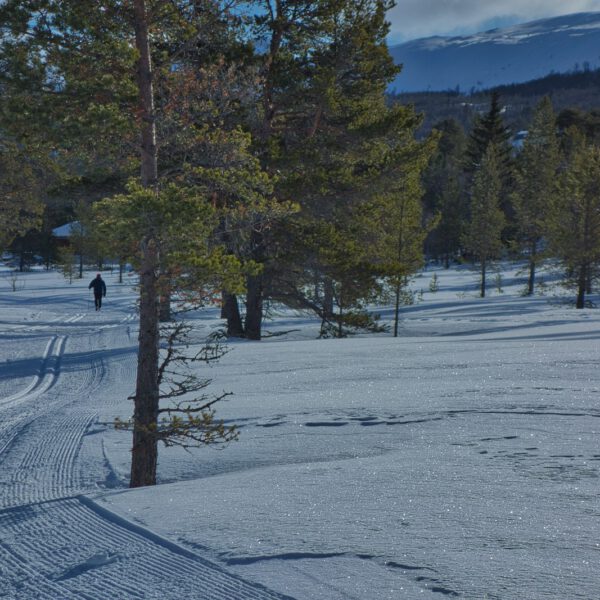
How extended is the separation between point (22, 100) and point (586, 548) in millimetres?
5901

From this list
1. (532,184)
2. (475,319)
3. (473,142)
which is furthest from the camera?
(473,142)

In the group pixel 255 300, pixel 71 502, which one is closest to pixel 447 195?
pixel 255 300

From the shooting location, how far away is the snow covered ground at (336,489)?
3.03 m

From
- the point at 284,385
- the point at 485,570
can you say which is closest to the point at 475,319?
the point at 284,385

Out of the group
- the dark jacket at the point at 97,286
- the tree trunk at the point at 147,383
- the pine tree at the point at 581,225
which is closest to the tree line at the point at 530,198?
the pine tree at the point at 581,225

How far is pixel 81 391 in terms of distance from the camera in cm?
1171

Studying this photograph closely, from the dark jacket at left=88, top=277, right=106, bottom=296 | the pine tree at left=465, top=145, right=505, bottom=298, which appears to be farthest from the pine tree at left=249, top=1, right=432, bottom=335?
the pine tree at left=465, top=145, right=505, bottom=298

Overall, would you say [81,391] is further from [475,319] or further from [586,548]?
[475,319]

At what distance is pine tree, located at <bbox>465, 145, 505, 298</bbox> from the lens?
4019 centimetres

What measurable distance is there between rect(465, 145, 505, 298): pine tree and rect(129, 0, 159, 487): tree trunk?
34168 millimetres

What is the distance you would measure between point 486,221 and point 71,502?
3950 centimetres

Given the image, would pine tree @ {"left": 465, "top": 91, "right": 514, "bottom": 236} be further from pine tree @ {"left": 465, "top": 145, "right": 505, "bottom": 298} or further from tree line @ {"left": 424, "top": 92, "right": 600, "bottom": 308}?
pine tree @ {"left": 465, "top": 145, "right": 505, "bottom": 298}

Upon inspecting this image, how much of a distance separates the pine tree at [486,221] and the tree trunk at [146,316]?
34.2 metres

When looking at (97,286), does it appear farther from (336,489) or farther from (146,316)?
(336,489)
